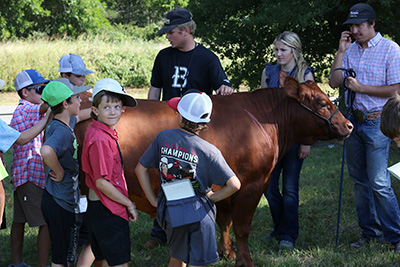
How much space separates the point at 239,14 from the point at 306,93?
5132 millimetres

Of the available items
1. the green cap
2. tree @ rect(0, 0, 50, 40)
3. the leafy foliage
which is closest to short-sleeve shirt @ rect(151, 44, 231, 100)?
the green cap

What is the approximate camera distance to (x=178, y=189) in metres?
3.10

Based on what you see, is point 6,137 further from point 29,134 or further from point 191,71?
point 191,71

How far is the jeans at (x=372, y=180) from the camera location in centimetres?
448

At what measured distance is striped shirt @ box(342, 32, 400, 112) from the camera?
172 inches

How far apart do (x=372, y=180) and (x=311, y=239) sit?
97 centimetres

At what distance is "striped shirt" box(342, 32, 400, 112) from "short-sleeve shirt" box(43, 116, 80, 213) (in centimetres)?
278

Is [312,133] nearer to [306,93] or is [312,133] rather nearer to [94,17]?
[306,93]

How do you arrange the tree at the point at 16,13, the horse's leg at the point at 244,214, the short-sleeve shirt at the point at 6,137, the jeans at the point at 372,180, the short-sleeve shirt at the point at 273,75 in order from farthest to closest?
the tree at the point at 16,13, the short-sleeve shirt at the point at 273,75, the jeans at the point at 372,180, the horse's leg at the point at 244,214, the short-sleeve shirt at the point at 6,137

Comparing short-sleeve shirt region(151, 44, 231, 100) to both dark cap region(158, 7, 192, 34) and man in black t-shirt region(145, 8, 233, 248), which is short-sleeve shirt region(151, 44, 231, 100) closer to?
man in black t-shirt region(145, 8, 233, 248)

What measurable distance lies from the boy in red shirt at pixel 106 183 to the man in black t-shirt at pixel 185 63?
55.6 inches

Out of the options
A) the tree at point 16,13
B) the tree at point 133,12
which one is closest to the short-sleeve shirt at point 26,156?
the tree at point 16,13

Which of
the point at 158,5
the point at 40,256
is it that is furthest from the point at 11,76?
the point at 158,5

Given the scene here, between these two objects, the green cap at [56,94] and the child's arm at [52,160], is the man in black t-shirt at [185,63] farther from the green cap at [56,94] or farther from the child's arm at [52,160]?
the child's arm at [52,160]
